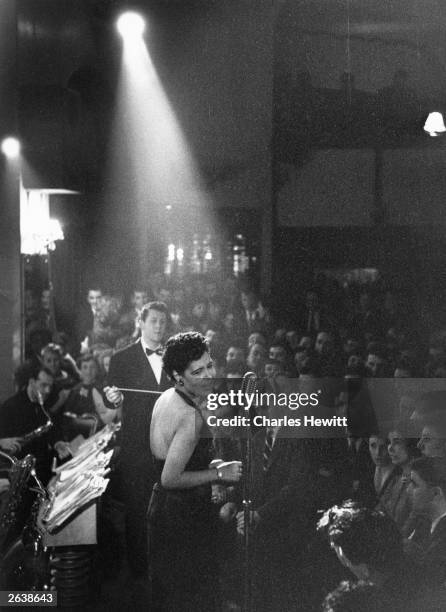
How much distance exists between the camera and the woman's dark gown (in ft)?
9.53

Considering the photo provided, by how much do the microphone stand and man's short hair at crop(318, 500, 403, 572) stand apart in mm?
236

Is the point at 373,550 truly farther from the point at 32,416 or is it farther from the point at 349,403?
the point at 32,416

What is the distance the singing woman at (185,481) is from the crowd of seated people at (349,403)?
0.06 meters

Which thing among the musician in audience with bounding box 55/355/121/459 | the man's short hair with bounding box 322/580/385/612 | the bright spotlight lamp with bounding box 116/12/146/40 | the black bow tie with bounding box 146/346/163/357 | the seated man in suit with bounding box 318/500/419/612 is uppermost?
the bright spotlight lamp with bounding box 116/12/146/40

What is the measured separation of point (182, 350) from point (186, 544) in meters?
0.63

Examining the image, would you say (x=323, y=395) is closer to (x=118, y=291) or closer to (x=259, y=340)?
(x=259, y=340)

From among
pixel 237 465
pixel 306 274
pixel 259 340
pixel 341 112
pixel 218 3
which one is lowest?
pixel 237 465

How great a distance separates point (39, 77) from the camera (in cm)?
293

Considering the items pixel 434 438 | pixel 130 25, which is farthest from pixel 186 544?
pixel 130 25

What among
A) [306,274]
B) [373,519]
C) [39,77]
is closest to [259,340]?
[306,274]

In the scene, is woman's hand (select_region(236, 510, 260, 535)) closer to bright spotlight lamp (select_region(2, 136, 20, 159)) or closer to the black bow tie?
the black bow tie

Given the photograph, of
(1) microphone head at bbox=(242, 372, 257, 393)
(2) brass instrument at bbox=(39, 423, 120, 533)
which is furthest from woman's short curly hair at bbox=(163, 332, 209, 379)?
(2) brass instrument at bbox=(39, 423, 120, 533)

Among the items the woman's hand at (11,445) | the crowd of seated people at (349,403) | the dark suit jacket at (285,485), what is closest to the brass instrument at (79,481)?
the woman's hand at (11,445)

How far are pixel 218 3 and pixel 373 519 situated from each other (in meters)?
1.73
